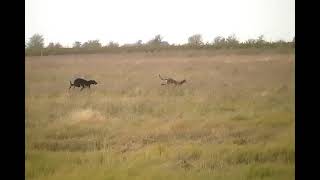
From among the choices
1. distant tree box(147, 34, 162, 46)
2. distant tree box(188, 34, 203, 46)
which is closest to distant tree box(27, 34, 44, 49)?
distant tree box(147, 34, 162, 46)

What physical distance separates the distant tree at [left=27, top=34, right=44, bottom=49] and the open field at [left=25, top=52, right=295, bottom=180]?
4.2 inches

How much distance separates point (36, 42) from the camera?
12.7 feet

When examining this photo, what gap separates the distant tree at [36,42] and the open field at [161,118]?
106mm

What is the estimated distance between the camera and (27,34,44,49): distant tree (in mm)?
3842

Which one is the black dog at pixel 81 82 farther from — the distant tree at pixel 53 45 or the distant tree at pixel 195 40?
the distant tree at pixel 195 40

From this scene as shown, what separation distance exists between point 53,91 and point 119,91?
571 mm

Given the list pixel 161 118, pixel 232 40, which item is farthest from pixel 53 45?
pixel 232 40

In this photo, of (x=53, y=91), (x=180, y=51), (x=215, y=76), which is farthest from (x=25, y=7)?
(x=215, y=76)

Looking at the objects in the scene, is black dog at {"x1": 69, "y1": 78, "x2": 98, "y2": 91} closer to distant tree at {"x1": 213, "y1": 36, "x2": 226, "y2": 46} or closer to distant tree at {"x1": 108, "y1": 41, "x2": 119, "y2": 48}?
distant tree at {"x1": 108, "y1": 41, "x2": 119, "y2": 48}

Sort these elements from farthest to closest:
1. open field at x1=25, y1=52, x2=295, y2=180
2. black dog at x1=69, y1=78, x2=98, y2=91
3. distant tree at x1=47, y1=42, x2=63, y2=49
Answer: distant tree at x1=47, y1=42, x2=63, y2=49
black dog at x1=69, y1=78, x2=98, y2=91
open field at x1=25, y1=52, x2=295, y2=180

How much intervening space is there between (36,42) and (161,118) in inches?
49.7

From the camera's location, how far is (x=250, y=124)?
12.4 ft
